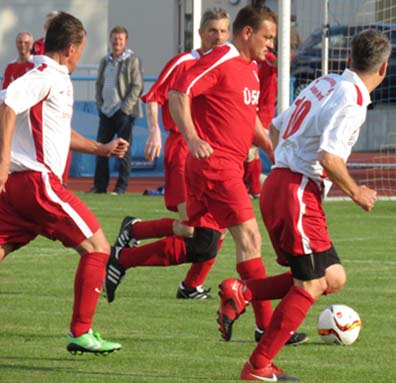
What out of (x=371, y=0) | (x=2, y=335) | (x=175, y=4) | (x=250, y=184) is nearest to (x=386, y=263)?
(x=2, y=335)

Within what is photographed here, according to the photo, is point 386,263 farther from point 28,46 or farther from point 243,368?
point 28,46

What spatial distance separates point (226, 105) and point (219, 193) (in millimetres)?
576

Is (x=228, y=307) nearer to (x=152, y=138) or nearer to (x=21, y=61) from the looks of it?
(x=152, y=138)

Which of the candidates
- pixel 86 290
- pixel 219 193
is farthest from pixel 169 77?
pixel 86 290

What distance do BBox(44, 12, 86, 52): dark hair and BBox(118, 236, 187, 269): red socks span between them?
220 cm

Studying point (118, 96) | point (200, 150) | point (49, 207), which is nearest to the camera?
point (49, 207)

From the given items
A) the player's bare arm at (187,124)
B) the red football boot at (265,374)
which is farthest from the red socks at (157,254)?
the red football boot at (265,374)

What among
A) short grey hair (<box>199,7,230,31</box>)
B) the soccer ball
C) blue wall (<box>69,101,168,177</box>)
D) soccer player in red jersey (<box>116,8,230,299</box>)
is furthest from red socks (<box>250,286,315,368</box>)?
blue wall (<box>69,101,168,177</box>)

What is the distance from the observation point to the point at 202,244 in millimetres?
9469

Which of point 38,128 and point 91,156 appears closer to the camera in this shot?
point 38,128

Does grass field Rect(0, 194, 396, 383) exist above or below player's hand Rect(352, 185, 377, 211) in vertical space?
below

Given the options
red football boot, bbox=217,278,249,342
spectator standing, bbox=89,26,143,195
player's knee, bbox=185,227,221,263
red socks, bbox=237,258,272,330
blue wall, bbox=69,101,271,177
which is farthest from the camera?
blue wall, bbox=69,101,271,177

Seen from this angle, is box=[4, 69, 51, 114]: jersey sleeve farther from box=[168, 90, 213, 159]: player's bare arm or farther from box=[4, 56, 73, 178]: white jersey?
box=[168, 90, 213, 159]: player's bare arm

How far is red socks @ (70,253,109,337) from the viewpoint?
747 cm
